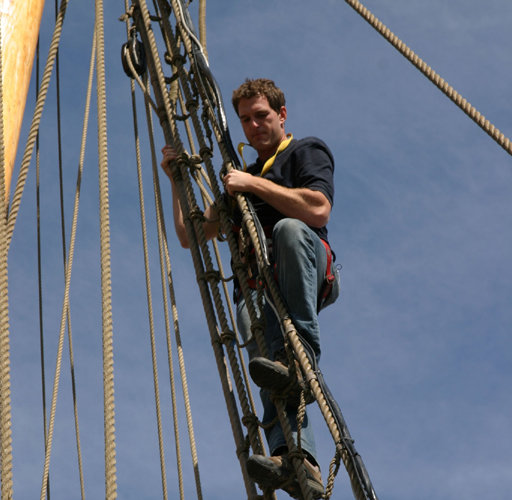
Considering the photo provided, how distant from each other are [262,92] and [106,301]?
4.25ft

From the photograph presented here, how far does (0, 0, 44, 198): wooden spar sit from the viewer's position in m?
4.87

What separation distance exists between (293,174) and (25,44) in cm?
169

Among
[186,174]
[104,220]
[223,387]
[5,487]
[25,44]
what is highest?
[25,44]

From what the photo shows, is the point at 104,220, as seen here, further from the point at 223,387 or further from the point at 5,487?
the point at 5,487

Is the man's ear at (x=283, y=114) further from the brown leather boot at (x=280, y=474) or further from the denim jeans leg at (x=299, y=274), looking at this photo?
the brown leather boot at (x=280, y=474)

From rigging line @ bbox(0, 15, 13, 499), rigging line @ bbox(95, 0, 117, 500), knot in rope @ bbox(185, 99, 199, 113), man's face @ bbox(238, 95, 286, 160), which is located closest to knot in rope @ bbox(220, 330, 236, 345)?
rigging line @ bbox(95, 0, 117, 500)

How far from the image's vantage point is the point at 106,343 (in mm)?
3625

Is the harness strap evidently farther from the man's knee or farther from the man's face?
the man's face

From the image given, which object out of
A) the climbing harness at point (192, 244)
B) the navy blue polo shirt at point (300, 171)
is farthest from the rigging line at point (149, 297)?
the navy blue polo shirt at point (300, 171)

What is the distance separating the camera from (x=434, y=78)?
4.16 meters

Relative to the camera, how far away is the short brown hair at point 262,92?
4590mm

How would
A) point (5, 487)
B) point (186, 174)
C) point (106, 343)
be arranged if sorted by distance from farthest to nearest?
1. point (186, 174)
2. point (106, 343)
3. point (5, 487)

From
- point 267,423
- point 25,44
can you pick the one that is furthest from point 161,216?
point 267,423

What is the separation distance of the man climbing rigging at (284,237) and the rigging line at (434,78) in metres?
0.51
